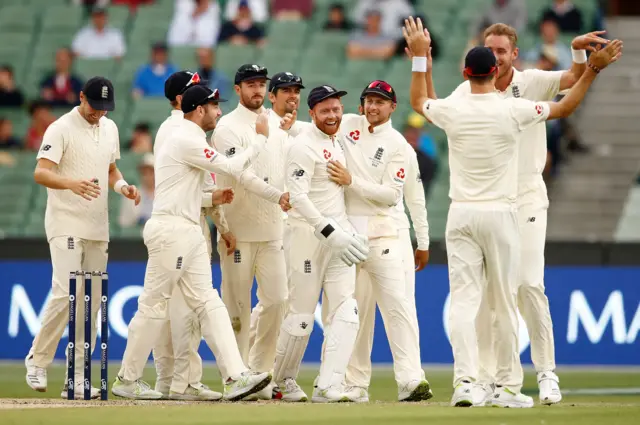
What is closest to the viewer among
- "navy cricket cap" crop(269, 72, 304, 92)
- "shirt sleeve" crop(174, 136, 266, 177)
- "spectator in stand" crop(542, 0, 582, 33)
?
"shirt sleeve" crop(174, 136, 266, 177)

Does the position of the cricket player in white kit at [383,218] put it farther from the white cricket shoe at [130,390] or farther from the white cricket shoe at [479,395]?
the white cricket shoe at [130,390]

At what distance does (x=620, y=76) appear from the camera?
1925 cm

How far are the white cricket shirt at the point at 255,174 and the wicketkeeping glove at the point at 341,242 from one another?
1.05m

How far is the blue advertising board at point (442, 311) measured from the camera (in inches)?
553

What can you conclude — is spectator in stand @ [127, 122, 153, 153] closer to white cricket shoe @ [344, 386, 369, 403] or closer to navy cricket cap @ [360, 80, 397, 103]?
navy cricket cap @ [360, 80, 397, 103]

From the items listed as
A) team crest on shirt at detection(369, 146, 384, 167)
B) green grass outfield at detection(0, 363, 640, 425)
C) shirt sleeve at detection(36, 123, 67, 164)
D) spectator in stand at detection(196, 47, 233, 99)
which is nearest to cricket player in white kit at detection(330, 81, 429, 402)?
team crest on shirt at detection(369, 146, 384, 167)

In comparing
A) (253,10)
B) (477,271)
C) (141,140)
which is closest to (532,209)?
(477,271)

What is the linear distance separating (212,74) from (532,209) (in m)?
9.35

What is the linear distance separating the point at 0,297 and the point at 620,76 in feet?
31.8

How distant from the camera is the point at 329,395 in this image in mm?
9859

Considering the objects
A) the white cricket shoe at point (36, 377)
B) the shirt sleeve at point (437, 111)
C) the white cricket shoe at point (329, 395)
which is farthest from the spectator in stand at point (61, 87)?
the shirt sleeve at point (437, 111)

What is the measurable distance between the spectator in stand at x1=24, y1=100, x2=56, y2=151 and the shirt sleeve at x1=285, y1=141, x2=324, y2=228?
28.5 feet

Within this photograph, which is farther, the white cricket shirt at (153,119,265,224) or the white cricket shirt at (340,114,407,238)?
the white cricket shirt at (340,114,407,238)

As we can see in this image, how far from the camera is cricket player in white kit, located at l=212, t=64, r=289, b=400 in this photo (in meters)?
10.7
